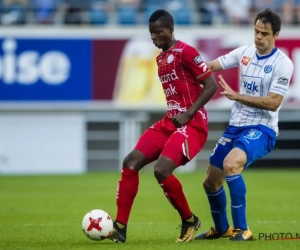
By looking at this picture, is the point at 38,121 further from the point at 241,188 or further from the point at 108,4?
the point at 241,188

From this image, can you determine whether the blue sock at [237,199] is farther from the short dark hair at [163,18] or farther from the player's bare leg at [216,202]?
the short dark hair at [163,18]

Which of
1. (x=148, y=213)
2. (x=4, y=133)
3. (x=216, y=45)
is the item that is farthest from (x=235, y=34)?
(x=148, y=213)

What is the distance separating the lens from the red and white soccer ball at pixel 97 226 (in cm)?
981

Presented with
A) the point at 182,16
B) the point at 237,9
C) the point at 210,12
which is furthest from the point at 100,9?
the point at 237,9

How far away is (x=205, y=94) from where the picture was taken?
10094 mm

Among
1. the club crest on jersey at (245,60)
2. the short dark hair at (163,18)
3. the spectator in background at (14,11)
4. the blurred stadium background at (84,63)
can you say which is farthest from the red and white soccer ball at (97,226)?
the spectator in background at (14,11)

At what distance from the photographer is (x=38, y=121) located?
27641mm

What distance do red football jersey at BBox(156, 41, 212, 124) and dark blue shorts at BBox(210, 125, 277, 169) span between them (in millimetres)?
409

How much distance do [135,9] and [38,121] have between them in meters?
4.59

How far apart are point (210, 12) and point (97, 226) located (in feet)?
59.9

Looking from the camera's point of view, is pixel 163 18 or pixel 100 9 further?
pixel 100 9

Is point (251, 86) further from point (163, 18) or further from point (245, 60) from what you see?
point (163, 18)

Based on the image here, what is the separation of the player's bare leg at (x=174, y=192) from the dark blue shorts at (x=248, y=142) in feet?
2.37

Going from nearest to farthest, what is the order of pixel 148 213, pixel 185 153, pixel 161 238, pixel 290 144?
1. pixel 185 153
2. pixel 161 238
3. pixel 148 213
4. pixel 290 144
